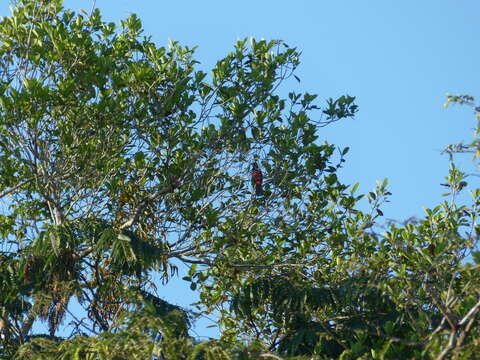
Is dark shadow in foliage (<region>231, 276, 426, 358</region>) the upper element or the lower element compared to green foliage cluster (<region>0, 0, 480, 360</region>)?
lower

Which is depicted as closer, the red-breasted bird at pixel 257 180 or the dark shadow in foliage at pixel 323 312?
the dark shadow in foliage at pixel 323 312

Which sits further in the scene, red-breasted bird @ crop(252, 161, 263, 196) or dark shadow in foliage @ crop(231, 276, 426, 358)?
red-breasted bird @ crop(252, 161, 263, 196)

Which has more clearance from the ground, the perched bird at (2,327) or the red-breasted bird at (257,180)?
the red-breasted bird at (257,180)

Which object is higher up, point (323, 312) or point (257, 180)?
point (257, 180)

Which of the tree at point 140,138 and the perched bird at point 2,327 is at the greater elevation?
the tree at point 140,138

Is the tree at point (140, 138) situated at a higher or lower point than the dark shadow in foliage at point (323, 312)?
higher

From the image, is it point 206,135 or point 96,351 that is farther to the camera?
point 206,135

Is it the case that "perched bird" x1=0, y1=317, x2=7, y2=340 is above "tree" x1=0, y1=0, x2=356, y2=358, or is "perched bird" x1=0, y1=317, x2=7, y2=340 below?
below

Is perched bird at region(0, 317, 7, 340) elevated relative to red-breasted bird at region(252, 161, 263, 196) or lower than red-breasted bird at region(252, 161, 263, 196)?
lower

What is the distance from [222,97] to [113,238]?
3.89 metres

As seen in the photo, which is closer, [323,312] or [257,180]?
[323,312]

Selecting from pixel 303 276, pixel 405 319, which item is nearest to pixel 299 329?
pixel 405 319

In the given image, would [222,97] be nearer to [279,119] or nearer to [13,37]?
[279,119]

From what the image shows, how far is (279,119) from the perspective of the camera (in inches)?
559
